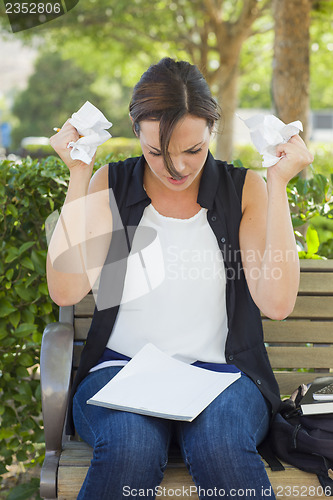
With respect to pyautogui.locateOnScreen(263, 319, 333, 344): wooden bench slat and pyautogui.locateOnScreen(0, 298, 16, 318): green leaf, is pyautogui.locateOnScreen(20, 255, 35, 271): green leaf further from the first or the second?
pyautogui.locateOnScreen(263, 319, 333, 344): wooden bench slat

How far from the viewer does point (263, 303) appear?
84.3 inches

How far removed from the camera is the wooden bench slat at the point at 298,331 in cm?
258

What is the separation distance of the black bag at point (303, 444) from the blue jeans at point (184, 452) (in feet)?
0.31

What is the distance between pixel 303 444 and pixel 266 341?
27.4 inches

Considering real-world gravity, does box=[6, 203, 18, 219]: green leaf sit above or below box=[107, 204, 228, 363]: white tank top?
above

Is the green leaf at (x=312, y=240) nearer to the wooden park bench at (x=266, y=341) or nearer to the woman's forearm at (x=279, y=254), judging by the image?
the wooden park bench at (x=266, y=341)

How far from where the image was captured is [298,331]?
8.48 feet

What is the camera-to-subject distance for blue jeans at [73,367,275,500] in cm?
175

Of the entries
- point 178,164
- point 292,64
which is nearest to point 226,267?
point 178,164

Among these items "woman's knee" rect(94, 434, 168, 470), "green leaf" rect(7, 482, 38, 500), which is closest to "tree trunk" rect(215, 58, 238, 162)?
"green leaf" rect(7, 482, 38, 500)

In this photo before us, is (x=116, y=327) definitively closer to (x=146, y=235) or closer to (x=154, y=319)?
(x=154, y=319)

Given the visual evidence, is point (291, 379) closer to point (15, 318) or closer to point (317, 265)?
point (317, 265)

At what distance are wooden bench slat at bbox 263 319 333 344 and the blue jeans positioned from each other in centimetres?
65

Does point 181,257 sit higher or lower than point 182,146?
lower
